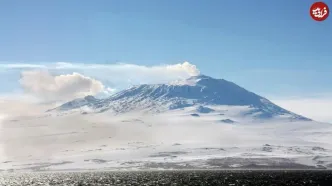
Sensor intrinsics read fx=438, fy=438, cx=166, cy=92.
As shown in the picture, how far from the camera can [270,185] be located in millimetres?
171750

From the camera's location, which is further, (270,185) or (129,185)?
(129,185)

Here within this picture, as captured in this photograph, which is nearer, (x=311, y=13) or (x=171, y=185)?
(x=311, y=13)

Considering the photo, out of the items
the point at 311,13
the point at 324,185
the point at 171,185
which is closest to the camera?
the point at 311,13

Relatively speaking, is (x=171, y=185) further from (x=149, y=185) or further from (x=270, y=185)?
(x=270, y=185)

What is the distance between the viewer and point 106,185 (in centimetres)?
18788

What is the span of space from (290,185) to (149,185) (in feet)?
186

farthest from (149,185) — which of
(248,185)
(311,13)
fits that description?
(311,13)

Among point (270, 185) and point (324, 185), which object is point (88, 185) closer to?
point (270, 185)

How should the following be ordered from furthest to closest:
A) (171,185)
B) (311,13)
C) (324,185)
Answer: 1. (171,185)
2. (324,185)
3. (311,13)

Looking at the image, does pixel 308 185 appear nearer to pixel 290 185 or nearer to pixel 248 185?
pixel 290 185

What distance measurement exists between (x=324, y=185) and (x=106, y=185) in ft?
291

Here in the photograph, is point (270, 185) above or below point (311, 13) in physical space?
below

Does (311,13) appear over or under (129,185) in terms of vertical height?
over

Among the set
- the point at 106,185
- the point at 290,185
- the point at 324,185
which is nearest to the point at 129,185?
the point at 106,185
